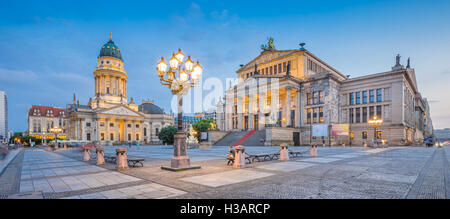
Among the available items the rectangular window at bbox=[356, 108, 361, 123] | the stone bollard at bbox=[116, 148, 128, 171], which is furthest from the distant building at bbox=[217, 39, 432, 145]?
the stone bollard at bbox=[116, 148, 128, 171]

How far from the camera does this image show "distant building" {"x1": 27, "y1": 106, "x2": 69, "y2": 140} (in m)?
92.4

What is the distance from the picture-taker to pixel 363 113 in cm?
4328

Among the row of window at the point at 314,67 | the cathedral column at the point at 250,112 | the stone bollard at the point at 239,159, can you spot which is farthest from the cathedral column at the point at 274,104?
the stone bollard at the point at 239,159

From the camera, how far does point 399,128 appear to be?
38031mm

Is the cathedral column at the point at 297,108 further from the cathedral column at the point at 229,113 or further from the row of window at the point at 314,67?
the cathedral column at the point at 229,113

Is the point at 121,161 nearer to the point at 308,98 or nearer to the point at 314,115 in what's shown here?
the point at 314,115

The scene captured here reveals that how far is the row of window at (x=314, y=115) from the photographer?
44.4 m

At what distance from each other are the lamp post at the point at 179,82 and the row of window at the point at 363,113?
140 feet

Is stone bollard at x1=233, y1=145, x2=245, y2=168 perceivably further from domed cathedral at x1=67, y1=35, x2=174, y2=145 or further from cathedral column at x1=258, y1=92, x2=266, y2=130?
domed cathedral at x1=67, y1=35, x2=174, y2=145

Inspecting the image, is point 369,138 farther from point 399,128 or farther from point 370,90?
point 370,90
